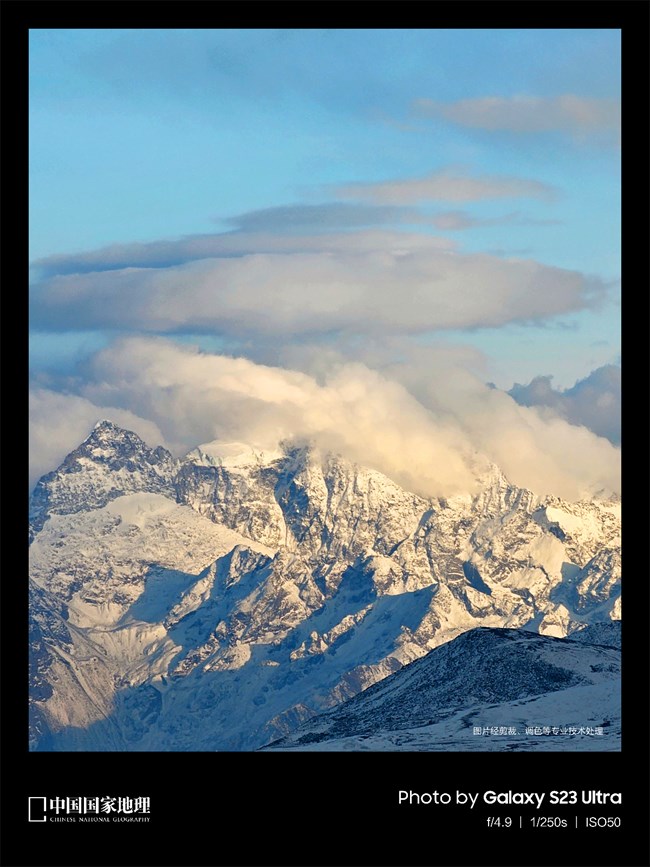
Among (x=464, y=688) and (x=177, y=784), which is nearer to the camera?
(x=177, y=784)

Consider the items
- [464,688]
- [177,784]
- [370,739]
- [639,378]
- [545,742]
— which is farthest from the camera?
[464,688]

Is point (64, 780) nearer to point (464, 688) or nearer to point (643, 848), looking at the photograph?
point (643, 848)

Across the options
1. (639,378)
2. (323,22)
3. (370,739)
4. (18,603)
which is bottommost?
(370,739)

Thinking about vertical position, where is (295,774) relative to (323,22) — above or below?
below

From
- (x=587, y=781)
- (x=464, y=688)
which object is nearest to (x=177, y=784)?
(x=587, y=781)

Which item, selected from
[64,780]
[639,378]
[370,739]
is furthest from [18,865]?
[370,739]

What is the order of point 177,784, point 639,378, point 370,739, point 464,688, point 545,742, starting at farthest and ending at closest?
point 464,688 → point 370,739 → point 545,742 → point 177,784 → point 639,378

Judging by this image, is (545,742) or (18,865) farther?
(545,742)

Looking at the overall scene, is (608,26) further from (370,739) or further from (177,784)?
(370,739)

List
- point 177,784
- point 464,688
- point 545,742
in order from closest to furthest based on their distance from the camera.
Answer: point 177,784 → point 545,742 → point 464,688
